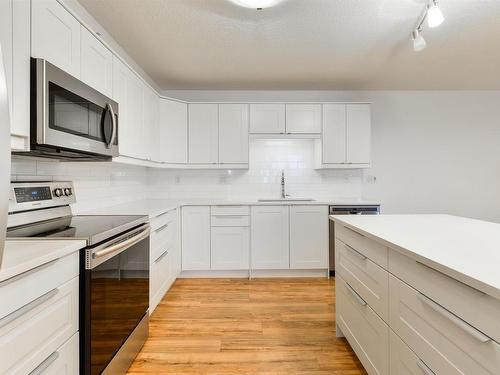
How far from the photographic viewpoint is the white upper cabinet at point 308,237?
11.7 ft

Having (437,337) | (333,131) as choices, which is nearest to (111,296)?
(437,337)

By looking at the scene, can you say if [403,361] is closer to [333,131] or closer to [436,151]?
[333,131]

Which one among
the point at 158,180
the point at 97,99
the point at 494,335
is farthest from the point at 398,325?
the point at 158,180

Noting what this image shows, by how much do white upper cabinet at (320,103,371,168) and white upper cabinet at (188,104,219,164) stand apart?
1407mm

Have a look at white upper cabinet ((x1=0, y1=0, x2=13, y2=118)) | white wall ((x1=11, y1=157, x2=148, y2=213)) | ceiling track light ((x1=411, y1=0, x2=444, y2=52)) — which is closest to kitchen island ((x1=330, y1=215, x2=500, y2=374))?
ceiling track light ((x1=411, y1=0, x2=444, y2=52))

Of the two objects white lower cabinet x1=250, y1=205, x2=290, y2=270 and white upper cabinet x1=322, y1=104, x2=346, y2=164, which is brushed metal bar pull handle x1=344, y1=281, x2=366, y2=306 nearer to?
white lower cabinet x1=250, y1=205, x2=290, y2=270

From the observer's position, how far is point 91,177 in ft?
8.44

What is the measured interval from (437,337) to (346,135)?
3.16 metres

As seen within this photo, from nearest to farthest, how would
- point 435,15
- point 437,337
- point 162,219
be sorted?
point 437,337, point 435,15, point 162,219

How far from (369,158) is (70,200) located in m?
3.38

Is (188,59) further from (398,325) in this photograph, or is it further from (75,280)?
(398,325)

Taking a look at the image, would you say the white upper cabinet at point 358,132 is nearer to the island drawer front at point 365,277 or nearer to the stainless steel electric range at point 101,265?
the island drawer front at point 365,277

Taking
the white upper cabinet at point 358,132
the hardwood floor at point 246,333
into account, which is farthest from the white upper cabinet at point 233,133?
the hardwood floor at point 246,333

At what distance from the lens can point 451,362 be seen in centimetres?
93
